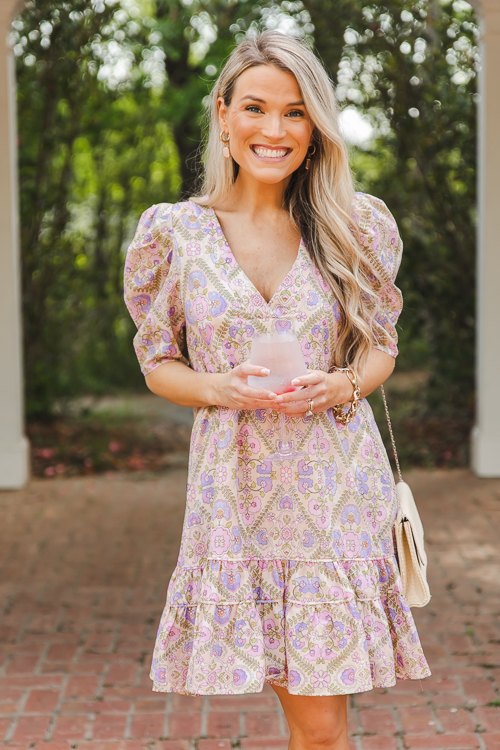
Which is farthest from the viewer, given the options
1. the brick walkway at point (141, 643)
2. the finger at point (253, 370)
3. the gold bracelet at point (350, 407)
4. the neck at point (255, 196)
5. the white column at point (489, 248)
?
the white column at point (489, 248)

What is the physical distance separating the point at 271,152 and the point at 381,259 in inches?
14.5

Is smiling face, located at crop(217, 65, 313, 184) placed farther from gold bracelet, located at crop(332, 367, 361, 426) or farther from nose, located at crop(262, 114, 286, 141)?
gold bracelet, located at crop(332, 367, 361, 426)

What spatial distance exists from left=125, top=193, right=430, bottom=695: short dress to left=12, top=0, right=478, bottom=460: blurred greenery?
534 centimetres

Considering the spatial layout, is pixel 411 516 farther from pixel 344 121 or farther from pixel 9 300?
pixel 344 121

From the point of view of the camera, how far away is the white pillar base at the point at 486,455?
21.7 ft

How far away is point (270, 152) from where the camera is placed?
6.61ft

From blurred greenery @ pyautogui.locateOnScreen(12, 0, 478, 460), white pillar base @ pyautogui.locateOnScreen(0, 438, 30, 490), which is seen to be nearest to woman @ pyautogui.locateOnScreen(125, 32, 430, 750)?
white pillar base @ pyautogui.locateOnScreen(0, 438, 30, 490)

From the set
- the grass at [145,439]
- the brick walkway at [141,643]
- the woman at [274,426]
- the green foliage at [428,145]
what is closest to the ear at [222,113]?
the woman at [274,426]

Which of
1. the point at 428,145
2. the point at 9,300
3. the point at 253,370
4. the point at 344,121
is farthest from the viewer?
the point at 344,121

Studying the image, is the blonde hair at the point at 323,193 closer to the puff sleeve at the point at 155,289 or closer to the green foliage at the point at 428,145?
the puff sleeve at the point at 155,289

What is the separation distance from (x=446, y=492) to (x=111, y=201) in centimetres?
647

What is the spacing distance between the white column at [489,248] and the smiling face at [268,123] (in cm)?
470

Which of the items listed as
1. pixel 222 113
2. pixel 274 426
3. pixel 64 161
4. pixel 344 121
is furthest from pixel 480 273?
pixel 274 426

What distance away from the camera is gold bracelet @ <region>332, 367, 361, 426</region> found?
2.02 m
